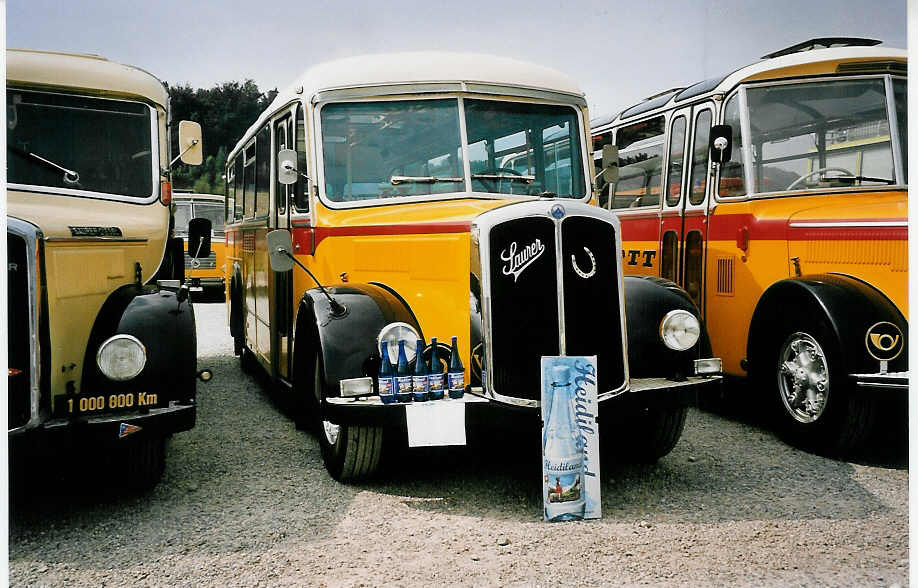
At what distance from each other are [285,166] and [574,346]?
1640 mm

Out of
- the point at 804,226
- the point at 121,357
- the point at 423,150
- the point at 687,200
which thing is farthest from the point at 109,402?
the point at 687,200

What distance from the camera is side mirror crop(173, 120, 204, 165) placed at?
4027 mm

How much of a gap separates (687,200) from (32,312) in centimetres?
401

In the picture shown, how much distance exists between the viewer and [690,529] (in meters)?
3.27

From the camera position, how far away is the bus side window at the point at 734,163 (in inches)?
200

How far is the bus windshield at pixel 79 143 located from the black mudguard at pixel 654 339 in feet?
7.60

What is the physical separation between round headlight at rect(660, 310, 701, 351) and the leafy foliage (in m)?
2.31

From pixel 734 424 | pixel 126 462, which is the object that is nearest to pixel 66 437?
Answer: pixel 126 462

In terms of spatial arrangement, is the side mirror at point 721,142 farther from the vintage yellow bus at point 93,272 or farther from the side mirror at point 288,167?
the vintage yellow bus at point 93,272

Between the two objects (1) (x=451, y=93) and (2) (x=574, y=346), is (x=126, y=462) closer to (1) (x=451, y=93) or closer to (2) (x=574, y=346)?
(2) (x=574, y=346)

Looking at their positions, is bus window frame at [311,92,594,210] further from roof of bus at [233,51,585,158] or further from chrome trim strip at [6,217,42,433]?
chrome trim strip at [6,217,42,433]

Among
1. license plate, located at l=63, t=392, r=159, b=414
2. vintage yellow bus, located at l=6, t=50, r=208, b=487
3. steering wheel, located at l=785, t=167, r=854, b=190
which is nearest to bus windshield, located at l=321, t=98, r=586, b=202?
vintage yellow bus, located at l=6, t=50, r=208, b=487

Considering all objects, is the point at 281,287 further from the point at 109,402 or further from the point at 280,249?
the point at 109,402

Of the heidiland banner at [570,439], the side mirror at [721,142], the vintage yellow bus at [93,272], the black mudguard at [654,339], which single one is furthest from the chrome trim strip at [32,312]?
the side mirror at [721,142]
